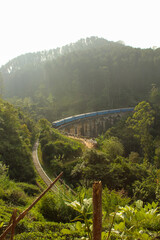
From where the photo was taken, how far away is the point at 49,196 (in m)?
6.04

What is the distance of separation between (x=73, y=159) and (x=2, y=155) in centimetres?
671

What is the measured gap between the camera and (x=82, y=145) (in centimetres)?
2077

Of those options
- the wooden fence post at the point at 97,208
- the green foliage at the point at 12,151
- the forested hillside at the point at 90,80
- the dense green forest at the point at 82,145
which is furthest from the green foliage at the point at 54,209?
the forested hillside at the point at 90,80

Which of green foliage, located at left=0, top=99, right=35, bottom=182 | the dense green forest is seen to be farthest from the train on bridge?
green foliage, located at left=0, top=99, right=35, bottom=182

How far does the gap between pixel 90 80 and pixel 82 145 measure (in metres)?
47.0

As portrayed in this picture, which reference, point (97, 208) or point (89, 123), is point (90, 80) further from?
point (97, 208)

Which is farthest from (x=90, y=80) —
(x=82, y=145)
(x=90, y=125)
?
(x=82, y=145)

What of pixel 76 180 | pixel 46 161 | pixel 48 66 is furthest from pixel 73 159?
pixel 48 66

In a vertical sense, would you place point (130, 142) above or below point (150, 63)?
below

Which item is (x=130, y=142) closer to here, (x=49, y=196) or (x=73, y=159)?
(x=73, y=159)

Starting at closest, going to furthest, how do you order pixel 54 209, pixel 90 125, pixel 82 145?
1. pixel 54 209
2. pixel 82 145
3. pixel 90 125

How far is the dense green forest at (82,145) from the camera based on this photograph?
13.3 ft

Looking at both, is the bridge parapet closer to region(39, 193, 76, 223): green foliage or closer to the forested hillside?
the forested hillside

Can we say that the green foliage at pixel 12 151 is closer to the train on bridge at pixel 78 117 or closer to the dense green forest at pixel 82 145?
the dense green forest at pixel 82 145
